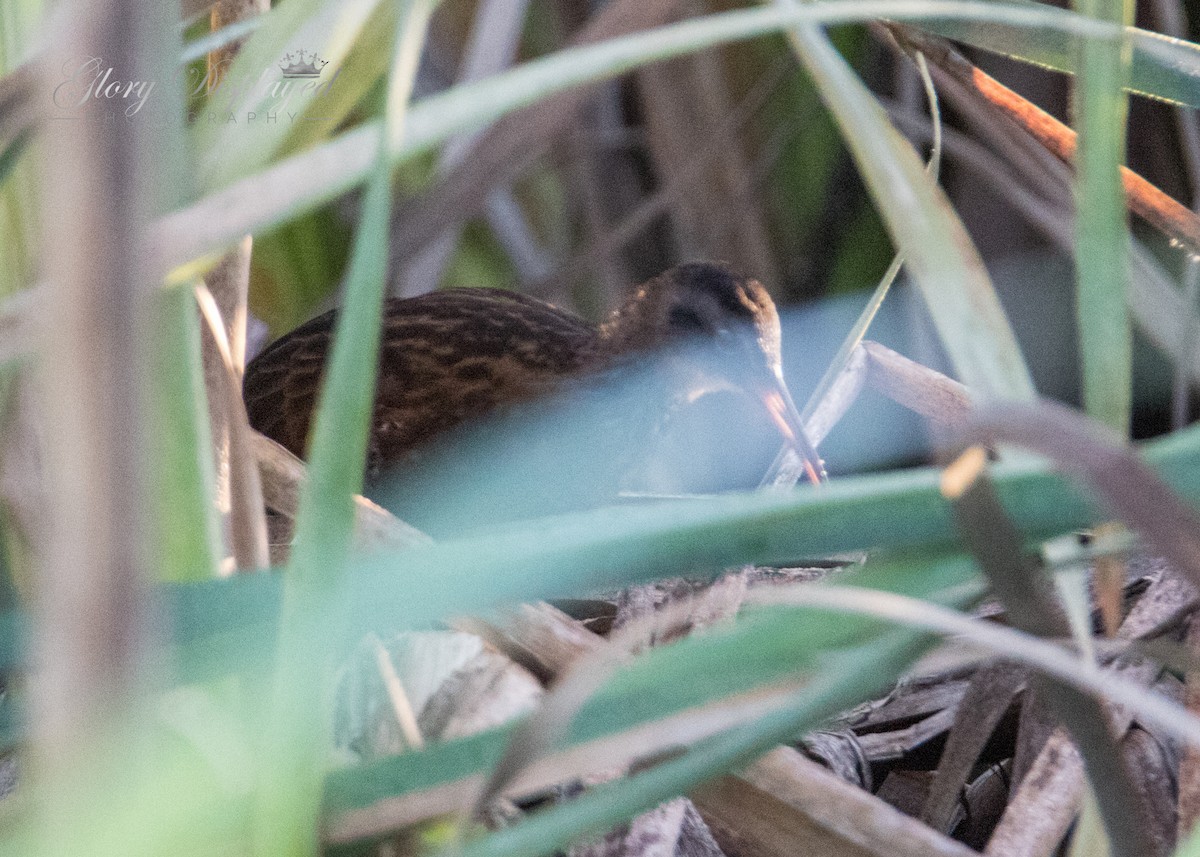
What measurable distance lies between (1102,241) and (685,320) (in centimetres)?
142

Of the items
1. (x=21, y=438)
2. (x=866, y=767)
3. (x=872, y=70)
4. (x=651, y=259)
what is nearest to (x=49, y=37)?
(x=21, y=438)

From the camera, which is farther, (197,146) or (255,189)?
(197,146)

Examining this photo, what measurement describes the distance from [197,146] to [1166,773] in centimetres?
75

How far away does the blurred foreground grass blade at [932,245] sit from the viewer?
0.75 meters

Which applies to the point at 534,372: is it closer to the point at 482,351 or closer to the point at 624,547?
the point at 482,351

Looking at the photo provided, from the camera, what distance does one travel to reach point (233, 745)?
685 mm

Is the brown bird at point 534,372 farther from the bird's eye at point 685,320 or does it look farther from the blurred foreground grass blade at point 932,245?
the blurred foreground grass blade at point 932,245

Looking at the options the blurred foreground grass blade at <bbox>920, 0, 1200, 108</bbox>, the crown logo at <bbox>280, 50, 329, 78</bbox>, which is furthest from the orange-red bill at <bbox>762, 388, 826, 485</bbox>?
the crown logo at <bbox>280, 50, 329, 78</bbox>

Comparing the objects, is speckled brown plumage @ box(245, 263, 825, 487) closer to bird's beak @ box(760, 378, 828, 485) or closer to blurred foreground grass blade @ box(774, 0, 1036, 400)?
bird's beak @ box(760, 378, 828, 485)

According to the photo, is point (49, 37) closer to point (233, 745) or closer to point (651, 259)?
point (233, 745)

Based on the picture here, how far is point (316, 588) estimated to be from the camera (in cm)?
58

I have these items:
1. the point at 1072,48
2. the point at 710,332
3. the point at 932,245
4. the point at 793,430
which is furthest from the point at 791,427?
the point at 932,245

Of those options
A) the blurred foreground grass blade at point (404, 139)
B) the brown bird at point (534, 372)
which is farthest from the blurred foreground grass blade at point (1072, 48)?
the brown bird at point (534, 372)

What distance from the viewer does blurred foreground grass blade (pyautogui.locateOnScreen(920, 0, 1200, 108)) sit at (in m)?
0.91
